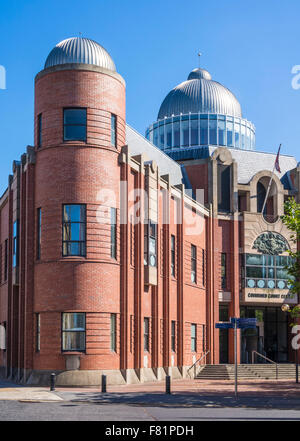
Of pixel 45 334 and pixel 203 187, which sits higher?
pixel 203 187

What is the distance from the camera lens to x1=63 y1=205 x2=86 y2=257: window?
3075 cm

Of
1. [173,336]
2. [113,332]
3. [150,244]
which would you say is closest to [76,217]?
[113,332]

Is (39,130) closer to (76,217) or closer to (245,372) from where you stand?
(76,217)

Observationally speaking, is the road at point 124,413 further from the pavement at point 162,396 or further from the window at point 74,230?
the window at point 74,230

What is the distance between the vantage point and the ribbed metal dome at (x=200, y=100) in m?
59.6

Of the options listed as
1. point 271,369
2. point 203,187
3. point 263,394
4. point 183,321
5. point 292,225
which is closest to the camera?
point 263,394

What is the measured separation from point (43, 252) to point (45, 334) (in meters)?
3.70

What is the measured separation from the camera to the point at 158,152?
44.9 m

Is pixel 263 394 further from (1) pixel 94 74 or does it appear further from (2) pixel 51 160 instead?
(1) pixel 94 74

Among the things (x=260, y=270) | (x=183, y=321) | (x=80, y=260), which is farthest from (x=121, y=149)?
(x=260, y=270)

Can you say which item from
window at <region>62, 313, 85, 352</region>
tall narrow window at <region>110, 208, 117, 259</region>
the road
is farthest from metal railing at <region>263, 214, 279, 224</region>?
the road

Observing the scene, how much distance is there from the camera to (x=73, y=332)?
1183 inches

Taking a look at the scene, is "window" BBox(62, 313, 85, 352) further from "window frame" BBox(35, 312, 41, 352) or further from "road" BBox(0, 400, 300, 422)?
"road" BBox(0, 400, 300, 422)

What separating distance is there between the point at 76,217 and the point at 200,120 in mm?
30053
